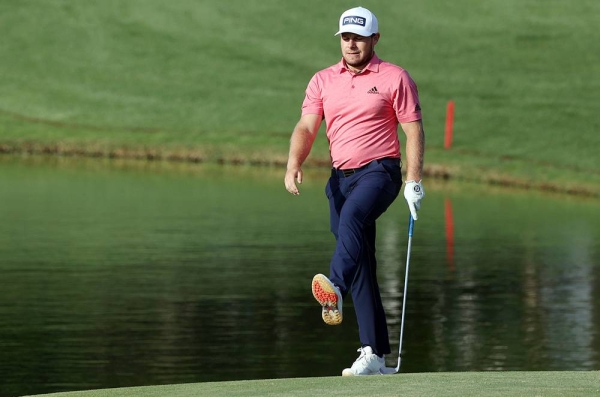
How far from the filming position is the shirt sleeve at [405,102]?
11.5 metres

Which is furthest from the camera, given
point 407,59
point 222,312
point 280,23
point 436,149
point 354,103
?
point 280,23

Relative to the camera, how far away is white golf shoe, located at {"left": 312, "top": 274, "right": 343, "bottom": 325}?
10.9 meters

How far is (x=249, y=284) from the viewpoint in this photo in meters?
19.0

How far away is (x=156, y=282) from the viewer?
63.1 feet

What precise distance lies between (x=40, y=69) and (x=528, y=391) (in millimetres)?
52489

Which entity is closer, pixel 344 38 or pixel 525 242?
pixel 344 38

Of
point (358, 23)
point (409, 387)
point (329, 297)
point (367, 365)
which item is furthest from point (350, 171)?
point (409, 387)

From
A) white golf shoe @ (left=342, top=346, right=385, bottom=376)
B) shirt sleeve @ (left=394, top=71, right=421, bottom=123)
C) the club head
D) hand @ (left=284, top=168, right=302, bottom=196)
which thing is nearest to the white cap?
shirt sleeve @ (left=394, top=71, right=421, bottom=123)

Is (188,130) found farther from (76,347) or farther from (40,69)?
(76,347)

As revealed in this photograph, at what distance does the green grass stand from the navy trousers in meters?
1.01

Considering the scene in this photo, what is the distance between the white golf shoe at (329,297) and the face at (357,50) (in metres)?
1.63

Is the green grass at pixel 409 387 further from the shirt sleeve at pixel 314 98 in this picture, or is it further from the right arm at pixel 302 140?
the shirt sleeve at pixel 314 98

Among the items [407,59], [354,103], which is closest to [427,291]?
[354,103]

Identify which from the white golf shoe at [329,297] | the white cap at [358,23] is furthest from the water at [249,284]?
the white cap at [358,23]
